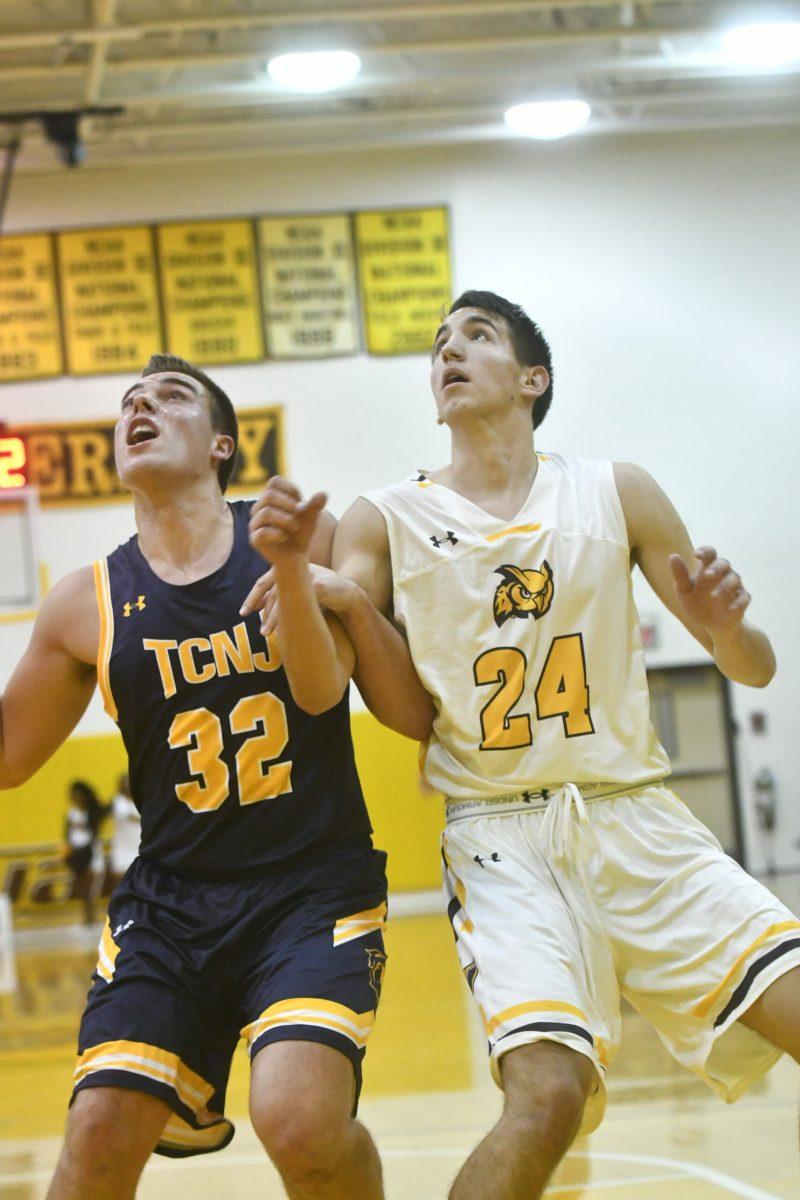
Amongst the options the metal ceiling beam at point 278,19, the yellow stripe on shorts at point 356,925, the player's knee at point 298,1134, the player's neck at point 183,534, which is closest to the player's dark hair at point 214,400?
the player's neck at point 183,534

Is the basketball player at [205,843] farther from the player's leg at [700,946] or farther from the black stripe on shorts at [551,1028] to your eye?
the player's leg at [700,946]

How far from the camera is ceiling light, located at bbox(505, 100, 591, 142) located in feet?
41.5

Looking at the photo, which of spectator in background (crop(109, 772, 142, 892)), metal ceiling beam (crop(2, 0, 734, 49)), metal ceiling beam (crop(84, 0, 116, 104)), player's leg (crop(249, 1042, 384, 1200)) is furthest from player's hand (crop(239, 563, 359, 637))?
spectator in background (crop(109, 772, 142, 892))

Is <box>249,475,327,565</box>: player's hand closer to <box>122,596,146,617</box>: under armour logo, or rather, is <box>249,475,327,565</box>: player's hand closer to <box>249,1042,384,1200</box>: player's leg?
<box>122,596,146,617</box>: under armour logo

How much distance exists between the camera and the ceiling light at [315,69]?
11633mm

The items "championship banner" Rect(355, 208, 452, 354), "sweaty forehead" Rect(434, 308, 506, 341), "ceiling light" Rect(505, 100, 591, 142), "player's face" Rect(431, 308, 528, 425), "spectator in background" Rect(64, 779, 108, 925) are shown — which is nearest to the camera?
"player's face" Rect(431, 308, 528, 425)

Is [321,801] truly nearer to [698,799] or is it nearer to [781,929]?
[781,929]

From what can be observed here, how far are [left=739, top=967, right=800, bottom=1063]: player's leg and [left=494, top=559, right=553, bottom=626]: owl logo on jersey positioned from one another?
1.07 meters

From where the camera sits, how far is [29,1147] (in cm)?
579

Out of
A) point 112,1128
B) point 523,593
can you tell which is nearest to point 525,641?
point 523,593

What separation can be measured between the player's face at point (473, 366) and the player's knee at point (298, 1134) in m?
1.87

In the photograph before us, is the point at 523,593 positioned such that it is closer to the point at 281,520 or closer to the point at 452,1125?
the point at 281,520

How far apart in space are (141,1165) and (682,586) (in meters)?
1.82

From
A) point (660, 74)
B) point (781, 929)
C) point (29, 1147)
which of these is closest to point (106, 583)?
point (781, 929)
